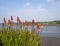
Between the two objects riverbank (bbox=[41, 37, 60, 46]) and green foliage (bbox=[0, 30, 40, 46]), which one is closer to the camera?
green foliage (bbox=[0, 30, 40, 46])

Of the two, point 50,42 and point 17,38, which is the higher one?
point 17,38

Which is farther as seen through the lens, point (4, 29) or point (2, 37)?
point (4, 29)

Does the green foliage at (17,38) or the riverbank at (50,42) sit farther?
the riverbank at (50,42)

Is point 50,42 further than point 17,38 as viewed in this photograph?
Yes

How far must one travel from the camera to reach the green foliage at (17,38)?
27.0ft

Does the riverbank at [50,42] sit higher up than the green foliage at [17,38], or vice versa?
the green foliage at [17,38]

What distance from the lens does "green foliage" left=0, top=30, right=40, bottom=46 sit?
8.24m

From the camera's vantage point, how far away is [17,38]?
8.27 metres

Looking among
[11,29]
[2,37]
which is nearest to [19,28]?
[11,29]

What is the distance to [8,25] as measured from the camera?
8.54 m

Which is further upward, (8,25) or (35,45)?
(8,25)

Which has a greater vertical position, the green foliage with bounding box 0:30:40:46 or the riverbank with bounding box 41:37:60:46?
the green foliage with bounding box 0:30:40:46

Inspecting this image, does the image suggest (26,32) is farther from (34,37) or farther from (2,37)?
(2,37)

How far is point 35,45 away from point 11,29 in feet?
3.65
